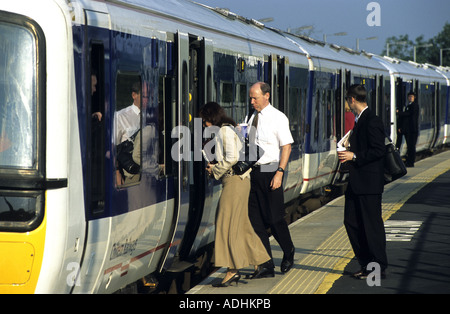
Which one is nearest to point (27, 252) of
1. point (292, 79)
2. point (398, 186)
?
point (292, 79)

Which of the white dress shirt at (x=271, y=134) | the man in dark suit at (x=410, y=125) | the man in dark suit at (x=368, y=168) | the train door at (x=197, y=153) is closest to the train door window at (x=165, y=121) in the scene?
the train door at (x=197, y=153)

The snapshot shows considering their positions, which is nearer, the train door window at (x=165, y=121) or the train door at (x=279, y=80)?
the train door window at (x=165, y=121)

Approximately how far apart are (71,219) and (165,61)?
266 cm

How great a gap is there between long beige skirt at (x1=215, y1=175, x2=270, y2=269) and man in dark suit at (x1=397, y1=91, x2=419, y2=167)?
16.8 meters

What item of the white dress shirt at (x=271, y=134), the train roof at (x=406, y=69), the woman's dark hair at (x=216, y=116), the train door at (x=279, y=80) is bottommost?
the white dress shirt at (x=271, y=134)

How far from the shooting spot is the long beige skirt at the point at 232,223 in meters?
8.38

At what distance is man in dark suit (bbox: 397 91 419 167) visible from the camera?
25.0 metres

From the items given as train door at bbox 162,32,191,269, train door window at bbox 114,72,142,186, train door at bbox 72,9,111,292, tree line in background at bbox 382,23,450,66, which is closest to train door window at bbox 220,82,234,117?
train door at bbox 162,32,191,269

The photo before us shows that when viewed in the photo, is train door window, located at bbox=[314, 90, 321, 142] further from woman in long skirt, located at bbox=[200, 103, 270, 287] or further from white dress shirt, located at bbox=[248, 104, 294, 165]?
woman in long skirt, located at bbox=[200, 103, 270, 287]

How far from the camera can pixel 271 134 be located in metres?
8.64

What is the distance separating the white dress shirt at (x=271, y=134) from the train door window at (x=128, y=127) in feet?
4.69

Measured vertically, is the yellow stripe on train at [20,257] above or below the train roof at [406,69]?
below

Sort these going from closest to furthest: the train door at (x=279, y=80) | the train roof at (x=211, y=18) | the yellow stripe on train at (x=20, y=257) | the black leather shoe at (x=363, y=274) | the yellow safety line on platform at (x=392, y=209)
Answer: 1. the yellow stripe on train at (x=20, y=257)
2. the train roof at (x=211, y=18)
3. the yellow safety line on platform at (x=392, y=209)
4. the black leather shoe at (x=363, y=274)
5. the train door at (x=279, y=80)

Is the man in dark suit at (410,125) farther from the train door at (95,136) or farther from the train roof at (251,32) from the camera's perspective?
the train door at (95,136)
